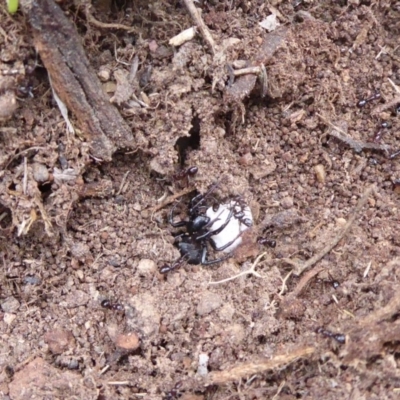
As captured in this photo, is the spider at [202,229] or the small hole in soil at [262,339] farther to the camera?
the spider at [202,229]

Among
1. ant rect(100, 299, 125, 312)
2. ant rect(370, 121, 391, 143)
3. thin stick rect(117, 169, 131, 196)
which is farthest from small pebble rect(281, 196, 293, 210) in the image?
ant rect(100, 299, 125, 312)

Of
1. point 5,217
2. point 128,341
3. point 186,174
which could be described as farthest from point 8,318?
point 186,174

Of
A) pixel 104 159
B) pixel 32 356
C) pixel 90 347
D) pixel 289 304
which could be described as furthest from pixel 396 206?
pixel 32 356

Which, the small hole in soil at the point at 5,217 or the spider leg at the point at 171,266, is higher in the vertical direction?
the small hole in soil at the point at 5,217

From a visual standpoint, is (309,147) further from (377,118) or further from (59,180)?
(59,180)

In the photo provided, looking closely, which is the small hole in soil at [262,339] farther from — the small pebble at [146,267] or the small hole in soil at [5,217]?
the small hole in soil at [5,217]

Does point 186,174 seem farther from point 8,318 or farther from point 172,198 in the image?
point 8,318

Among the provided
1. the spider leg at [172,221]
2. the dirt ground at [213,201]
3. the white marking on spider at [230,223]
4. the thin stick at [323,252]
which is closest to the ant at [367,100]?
the dirt ground at [213,201]

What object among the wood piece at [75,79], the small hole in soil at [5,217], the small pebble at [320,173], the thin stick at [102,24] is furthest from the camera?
the small pebble at [320,173]
